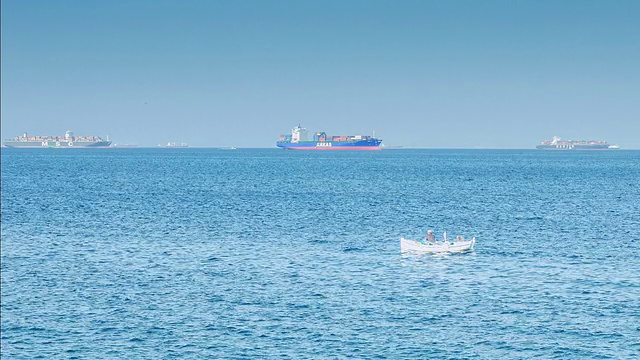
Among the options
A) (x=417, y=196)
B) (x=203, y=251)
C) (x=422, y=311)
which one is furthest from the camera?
(x=417, y=196)

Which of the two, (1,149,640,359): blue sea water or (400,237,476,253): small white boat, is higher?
(400,237,476,253): small white boat

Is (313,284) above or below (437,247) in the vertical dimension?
below

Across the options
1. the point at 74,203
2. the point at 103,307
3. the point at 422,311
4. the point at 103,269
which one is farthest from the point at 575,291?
the point at 74,203

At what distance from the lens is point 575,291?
52.3 metres

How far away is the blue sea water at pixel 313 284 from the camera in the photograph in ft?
136

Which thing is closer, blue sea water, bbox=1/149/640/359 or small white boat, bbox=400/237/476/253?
blue sea water, bbox=1/149/640/359

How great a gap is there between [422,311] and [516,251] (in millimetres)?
24545

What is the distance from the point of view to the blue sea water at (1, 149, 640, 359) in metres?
41.6

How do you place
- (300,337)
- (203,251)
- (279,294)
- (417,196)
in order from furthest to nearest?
(417,196) → (203,251) → (279,294) → (300,337)

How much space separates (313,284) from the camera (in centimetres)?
5469

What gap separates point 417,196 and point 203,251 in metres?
69.7

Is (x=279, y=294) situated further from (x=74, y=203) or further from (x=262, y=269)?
(x=74, y=203)

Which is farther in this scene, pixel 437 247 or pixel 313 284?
pixel 437 247

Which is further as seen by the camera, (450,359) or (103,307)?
(103,307)
